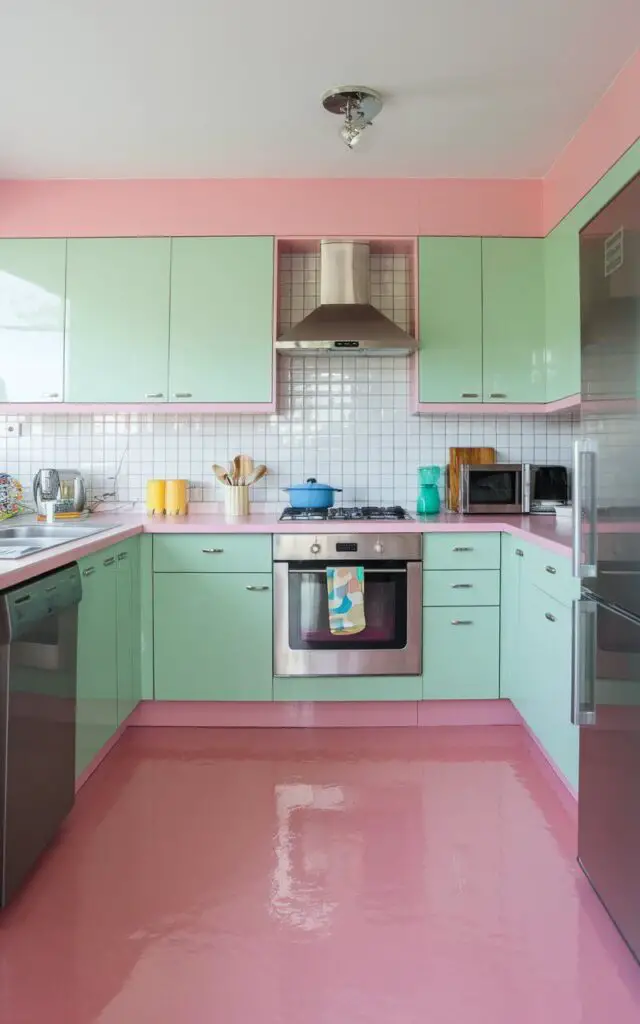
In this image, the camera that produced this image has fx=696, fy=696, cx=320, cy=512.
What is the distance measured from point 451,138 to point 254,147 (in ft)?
2.72

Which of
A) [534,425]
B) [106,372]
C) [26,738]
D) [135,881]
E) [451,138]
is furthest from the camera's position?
[534,425]

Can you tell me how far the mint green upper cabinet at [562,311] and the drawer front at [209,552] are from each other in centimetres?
146

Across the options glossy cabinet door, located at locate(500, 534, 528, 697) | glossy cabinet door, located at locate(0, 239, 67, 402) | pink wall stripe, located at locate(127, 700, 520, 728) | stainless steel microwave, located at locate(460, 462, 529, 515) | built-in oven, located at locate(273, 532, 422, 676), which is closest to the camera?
glossy cabinet door, located at locate(500, 534, 528, 697)

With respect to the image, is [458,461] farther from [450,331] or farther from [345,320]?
[345,320]

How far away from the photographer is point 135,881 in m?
1.90

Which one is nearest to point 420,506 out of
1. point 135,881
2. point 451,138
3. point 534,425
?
point 534,425

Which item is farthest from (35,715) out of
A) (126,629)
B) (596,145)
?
(596,145)

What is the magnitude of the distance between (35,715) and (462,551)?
1845mm

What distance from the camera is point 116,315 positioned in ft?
10.6

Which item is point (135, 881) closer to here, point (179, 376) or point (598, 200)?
point (179, 376)

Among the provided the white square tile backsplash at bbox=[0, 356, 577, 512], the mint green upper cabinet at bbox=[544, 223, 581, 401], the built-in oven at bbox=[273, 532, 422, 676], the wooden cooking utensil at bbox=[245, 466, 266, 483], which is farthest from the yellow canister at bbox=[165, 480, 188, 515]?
the mint green upper cabinet at bbox=[544, 223, 581, 401]

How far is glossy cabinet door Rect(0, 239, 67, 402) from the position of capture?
127 inches

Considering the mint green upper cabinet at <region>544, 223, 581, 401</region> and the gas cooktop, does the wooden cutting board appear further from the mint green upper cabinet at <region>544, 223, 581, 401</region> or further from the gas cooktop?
the mint green upper cabinet at <region>544, 223, 581, 401</region>

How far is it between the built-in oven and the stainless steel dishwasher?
1.03m
